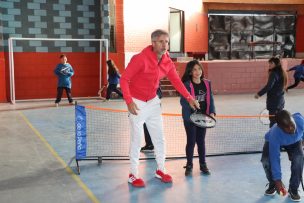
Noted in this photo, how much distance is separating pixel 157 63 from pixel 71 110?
8.67 m

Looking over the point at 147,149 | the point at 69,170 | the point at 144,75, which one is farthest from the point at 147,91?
the point at 147,149

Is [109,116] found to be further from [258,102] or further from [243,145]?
[258,102]

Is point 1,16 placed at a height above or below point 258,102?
above

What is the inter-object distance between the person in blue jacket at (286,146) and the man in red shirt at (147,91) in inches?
49.4

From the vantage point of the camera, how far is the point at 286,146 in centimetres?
462

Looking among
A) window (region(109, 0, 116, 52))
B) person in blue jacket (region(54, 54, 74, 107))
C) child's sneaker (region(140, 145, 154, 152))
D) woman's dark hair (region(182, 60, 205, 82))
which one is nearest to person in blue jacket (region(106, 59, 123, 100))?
person in blue jacket (region(54, 54, 74, 107))

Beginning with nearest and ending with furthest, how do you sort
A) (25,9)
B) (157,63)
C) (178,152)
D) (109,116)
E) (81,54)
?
(157,63) → (178,152) → (109,116) → (25,9) → (81,54)

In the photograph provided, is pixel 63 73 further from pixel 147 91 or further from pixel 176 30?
pixel 176 30

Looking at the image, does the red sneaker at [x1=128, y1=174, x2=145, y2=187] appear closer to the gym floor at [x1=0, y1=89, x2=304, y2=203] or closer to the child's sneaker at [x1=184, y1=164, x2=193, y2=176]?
the gym floor at [x1=0, y1=89, x2=304, y2=203]

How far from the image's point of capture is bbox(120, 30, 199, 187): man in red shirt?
493cm

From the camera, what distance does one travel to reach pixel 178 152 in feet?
23.9

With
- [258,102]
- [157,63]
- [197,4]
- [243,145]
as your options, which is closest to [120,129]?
[243,145]

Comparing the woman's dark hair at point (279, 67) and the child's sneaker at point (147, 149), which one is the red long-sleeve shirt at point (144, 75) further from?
the woman's dark hair at point (279, 67)

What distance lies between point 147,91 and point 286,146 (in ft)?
6.35
